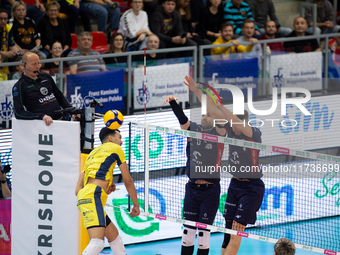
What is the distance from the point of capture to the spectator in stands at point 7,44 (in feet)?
35.8

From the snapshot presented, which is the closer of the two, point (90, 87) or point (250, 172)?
point (250, 172)

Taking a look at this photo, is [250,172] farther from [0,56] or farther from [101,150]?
[0,56]

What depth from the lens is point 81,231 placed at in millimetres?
8609

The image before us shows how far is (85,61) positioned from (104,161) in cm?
331

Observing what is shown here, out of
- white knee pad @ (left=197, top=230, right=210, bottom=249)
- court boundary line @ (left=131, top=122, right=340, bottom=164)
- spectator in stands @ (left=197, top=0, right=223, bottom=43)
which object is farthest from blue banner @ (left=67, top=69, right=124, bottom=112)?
spectator in stands @ (left=197, top=0, right=223, bottom=43)

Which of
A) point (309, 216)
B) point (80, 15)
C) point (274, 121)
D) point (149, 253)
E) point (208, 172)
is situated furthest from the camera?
point (80, 15)

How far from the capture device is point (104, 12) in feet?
43.9

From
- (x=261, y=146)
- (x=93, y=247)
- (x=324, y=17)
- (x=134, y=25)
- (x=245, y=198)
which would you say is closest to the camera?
(x=93, y=247)

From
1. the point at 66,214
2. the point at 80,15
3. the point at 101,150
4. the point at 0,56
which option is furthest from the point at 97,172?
the point at 80,15

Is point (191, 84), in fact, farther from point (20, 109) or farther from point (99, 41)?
point (99, 41)

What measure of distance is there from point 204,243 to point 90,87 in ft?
11.1

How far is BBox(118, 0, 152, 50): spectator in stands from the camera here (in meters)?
12.7

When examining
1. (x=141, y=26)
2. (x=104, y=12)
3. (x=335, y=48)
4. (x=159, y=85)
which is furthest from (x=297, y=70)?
(x=104, y=12)

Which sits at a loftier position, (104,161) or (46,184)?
(104,161)
